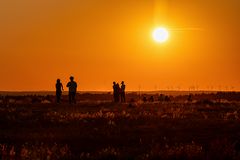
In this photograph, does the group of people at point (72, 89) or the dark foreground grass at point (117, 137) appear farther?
the group of people at point (72, 89)

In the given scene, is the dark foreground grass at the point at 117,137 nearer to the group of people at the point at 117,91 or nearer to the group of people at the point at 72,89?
the group of people at the point at 72,89

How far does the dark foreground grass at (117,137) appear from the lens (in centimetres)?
1684

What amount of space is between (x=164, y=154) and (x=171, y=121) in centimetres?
1271

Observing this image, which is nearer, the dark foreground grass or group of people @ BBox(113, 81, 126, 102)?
the dark foreground grass

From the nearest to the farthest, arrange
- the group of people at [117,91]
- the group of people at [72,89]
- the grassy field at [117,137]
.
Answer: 1. the grassy field at [117,137]
2. the group of people at [72,89]
3. the group of people at [117,91]

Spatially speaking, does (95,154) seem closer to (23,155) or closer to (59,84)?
(23,155)

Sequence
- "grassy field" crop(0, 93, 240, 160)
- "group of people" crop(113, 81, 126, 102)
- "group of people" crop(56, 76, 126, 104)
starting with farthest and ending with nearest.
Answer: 1. "group of people" crop(113, 81, 126, 102)
2. "group of people" crop(56, 76, 126, 104)
3. "grassy field" crop(0, 93, 240, 160)

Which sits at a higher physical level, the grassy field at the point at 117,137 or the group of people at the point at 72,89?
the group of people at the point at 72,89

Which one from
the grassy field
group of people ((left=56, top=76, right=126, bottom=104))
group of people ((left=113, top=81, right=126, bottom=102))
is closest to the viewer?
the grassy field

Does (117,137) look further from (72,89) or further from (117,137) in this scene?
(72,89)

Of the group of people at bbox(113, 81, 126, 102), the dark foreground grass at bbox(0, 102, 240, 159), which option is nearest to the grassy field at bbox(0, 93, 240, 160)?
the dark foreground grass at bbox(0, 102, 240, 159)

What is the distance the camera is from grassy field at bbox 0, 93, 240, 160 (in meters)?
16.8

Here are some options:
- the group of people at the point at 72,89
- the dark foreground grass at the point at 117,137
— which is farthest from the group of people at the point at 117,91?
the dark foreground grass at the point at 117,137

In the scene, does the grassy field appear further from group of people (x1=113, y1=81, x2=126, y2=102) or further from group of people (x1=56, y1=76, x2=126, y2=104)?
group of people (x1=113, y1=81, x2=126, y2=102)
